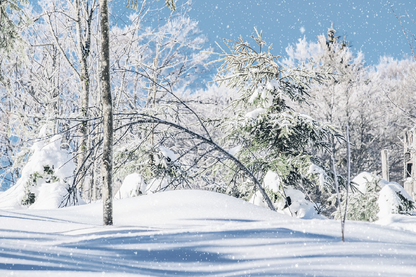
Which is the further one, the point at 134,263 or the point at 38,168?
the point at 38,168

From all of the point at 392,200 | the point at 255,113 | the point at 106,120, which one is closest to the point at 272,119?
the point at 255,113

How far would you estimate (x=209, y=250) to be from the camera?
2268mm

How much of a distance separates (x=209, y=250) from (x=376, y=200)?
263 inches

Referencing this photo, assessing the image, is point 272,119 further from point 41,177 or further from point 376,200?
point 41,177

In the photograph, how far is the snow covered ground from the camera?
6.07 feet

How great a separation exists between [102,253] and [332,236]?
1643 mm

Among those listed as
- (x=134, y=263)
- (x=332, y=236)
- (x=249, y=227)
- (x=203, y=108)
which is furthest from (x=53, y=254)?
(x=203, y=108)

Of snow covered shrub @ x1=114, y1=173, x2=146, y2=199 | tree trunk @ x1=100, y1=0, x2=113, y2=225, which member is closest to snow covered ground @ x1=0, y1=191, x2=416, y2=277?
tree trunk @ x1=100, y1=0, x2=113, y2=225

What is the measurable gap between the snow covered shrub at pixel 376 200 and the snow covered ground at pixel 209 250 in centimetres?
448

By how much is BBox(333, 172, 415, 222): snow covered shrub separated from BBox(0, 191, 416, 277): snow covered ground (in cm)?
448

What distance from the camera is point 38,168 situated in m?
7.80

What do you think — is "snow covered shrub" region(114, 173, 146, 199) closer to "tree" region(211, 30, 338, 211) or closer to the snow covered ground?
"tree" region(211, 30, 338, 211)

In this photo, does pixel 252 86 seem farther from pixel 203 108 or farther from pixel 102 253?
pixel 203 108

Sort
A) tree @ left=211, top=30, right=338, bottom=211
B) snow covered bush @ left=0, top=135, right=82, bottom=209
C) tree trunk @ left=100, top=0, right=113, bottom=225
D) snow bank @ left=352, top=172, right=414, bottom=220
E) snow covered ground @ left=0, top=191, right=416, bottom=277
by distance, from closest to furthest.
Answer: snow covered ground @ left=0, top=191, right=416, bottom=277 → tree trunk @ left=100, top=0, right=113, bottom=225 → tree @ left=211, top=30, right=338, bottom=211 → snow bank @ left=352, top=172, right=414, bottom=220 → snow covered bush @ left=0, top=135, right=82, bottom=209
